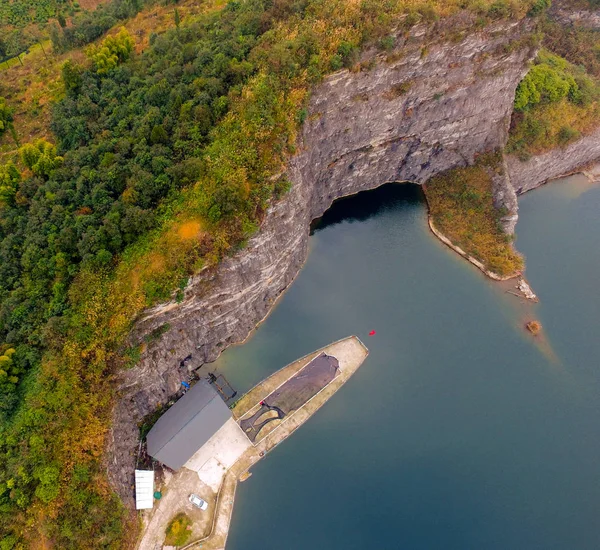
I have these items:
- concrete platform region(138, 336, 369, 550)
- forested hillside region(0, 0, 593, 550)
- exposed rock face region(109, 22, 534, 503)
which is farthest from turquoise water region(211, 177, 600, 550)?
forested hillside region(0, 0, 593, 550)

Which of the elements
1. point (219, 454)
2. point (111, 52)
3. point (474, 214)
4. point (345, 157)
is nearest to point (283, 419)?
point (219, 454)

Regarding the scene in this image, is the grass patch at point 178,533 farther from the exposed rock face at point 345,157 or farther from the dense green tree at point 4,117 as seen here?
the dense green tree at point 4,117

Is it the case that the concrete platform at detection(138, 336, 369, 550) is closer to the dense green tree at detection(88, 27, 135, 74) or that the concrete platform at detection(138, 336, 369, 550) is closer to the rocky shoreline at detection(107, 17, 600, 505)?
the rocky shoreline at detection(107, 17, 600, 505)

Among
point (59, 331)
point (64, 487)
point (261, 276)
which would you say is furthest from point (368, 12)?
point (64, 487)

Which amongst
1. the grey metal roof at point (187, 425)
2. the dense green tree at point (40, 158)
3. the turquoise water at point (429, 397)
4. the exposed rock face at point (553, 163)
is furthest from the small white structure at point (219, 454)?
the exposed rock face at point (553, 163)

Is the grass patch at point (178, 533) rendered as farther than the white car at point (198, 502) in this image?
No

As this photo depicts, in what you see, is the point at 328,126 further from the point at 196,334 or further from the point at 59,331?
the point at 59,331
